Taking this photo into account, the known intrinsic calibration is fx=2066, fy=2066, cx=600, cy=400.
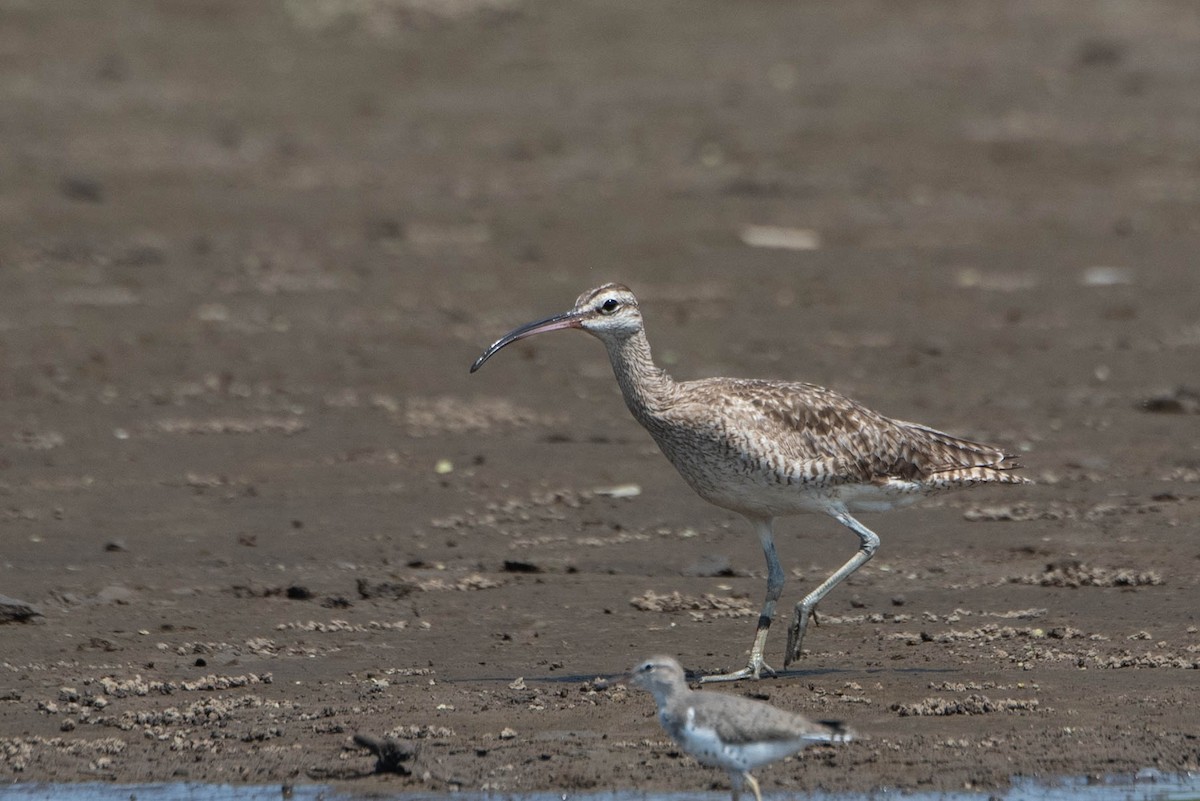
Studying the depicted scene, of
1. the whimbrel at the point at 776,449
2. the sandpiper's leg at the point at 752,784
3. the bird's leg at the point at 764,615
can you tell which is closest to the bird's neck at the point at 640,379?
the whimbrel at the point at 776,449

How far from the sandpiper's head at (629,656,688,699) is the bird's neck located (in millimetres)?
1824

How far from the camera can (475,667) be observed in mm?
8734

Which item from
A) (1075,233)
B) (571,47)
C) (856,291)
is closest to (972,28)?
(571,47)

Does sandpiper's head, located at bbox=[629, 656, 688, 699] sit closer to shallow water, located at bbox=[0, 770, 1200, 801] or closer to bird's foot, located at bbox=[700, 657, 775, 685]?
shallow water, located at bbox=[0, 770, 1200, 801]

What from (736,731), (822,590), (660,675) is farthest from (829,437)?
(736,731)

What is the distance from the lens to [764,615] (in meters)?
8.55

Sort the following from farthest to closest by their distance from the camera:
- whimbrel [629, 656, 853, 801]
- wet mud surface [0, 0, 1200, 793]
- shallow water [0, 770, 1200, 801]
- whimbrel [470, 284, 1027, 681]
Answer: whimbrel [470, 284, 1027, 681] → wet mud surface [0, 0, 1200, 793] → shallow water [0, 770, 1200, 801] → whimbrel [629, 656, 853, 801]

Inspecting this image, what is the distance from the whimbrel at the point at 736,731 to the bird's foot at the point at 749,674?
4.12 ft

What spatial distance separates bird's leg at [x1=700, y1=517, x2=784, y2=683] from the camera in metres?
8.38

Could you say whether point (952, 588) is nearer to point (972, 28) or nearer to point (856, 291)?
point (856, 291)

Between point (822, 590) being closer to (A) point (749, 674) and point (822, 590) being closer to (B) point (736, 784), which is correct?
(A) point (749, 674)

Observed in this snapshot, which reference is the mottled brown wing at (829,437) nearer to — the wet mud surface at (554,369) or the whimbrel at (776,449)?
the whimbrel at (776,449)

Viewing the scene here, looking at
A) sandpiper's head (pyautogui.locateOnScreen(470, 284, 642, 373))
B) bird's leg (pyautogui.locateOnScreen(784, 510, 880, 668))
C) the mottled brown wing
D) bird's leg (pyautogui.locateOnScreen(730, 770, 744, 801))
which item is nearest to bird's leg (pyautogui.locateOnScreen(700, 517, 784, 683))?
bird's leg (pyautogui.locateOnScreen(784, 510, 880, 668))

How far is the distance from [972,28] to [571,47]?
4.83 metres
